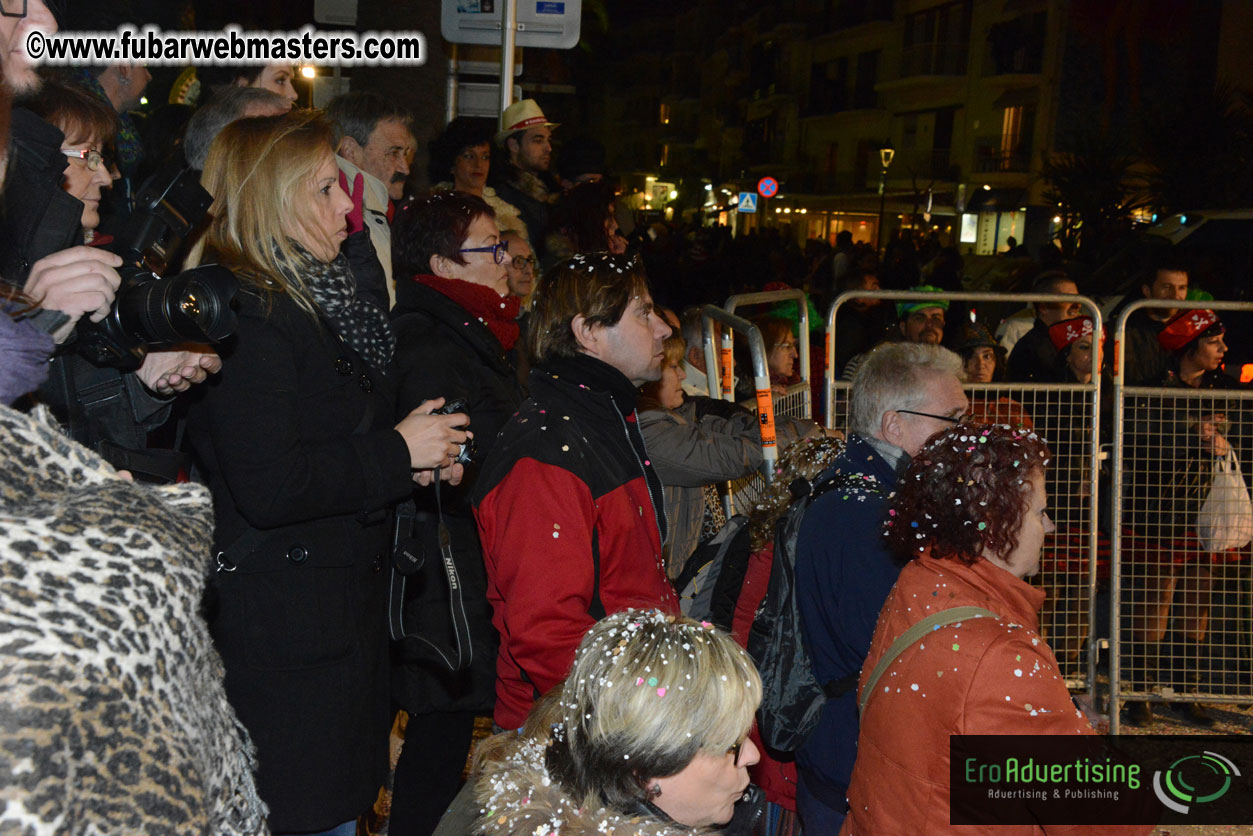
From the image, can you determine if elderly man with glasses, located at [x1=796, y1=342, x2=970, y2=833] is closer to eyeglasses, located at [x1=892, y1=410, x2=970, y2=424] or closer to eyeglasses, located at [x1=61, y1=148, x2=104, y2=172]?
eyeglasses, located at [x1=892, y1=410, x2=970, y2=424]

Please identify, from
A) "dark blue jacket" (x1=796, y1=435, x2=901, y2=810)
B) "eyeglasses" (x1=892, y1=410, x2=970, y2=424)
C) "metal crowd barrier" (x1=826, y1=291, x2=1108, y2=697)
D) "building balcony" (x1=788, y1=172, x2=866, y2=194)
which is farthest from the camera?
"building balcony" (x1=788, y1=172, x2=866, y2=194)

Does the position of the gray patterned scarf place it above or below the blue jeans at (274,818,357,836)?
above

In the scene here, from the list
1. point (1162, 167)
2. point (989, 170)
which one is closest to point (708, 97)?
point (989, 170)

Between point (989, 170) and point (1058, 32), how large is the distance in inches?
220

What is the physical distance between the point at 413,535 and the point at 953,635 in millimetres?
1404

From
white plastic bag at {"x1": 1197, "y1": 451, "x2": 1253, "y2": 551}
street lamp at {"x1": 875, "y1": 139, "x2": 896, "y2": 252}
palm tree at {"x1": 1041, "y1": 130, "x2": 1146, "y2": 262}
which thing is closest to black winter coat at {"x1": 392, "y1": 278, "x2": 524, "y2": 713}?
white plastic bag at {"x1": 1197, "y1": 451, "x2": 1253, "y2": 551}

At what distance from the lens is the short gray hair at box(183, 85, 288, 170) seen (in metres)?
3.42

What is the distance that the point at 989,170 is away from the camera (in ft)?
122

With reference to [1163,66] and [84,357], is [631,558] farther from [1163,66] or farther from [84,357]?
[1163,66]

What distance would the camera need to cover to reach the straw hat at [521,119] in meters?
6.14

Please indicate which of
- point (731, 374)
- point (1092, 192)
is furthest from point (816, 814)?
point (1092, 192)

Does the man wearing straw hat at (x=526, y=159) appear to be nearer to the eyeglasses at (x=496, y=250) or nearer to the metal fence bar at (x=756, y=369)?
the metal fence bar at (x=756, y=369)
